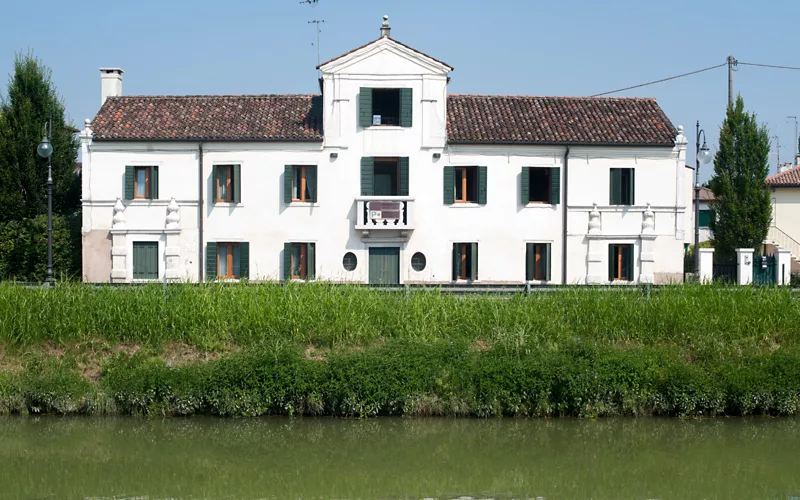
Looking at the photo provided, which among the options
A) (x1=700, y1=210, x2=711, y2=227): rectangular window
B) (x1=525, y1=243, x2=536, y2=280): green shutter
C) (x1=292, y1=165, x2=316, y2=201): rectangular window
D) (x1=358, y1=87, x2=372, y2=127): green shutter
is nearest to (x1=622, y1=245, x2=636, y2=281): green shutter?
(x1=525, y1=243, x2=536, y2=280): green shutter

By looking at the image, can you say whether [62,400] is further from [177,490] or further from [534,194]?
[534,194]

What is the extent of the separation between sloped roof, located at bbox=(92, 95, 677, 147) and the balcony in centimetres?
270

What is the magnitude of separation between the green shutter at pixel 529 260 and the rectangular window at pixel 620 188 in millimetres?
3197

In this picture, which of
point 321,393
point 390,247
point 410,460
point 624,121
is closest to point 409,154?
point 390,247

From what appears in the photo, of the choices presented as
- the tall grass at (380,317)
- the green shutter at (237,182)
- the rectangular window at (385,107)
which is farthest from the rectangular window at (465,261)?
the tall grass at (380,317)

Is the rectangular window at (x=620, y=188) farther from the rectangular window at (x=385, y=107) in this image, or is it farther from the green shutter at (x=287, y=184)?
the green shutter at (x=287, y=184)

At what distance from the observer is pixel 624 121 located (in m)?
32.8

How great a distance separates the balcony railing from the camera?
31.3 m

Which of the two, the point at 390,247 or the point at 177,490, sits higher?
the point at 390,247

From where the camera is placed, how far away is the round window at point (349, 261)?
104ft

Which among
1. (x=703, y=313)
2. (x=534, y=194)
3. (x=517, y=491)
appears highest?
(x=534, y=194)

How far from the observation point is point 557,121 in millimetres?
32688

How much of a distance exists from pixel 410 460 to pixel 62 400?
6845 mm

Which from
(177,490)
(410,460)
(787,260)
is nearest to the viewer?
(177,490)
